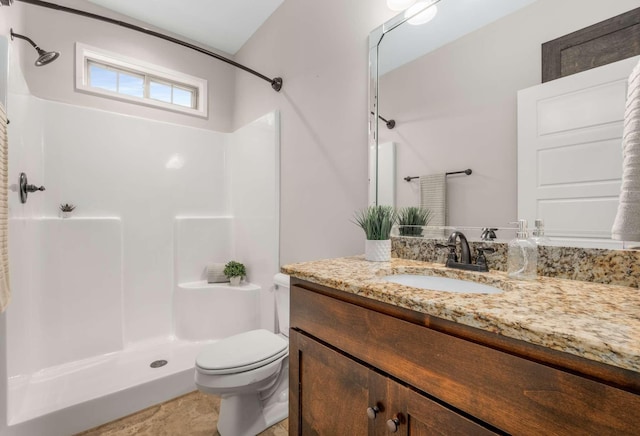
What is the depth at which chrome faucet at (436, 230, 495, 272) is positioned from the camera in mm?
1037

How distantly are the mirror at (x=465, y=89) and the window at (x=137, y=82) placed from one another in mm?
1936

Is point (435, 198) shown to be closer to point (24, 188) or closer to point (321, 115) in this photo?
point (321, 115)

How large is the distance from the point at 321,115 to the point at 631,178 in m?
1.42

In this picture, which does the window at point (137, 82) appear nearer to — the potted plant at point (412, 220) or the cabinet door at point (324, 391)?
the potted plant at point (412, 220)

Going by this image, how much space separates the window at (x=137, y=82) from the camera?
87.7 inches

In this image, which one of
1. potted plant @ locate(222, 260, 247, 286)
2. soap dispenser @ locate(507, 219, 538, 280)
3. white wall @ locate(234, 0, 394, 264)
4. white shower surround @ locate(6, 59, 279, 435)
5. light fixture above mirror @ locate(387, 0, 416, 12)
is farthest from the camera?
potted plant @ locate(222, 260, 247, 286)

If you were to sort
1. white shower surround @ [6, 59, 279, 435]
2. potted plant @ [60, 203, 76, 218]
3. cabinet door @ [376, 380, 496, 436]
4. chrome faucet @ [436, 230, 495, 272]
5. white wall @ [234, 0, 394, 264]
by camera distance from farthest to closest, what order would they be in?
potted plant @ [60, 203, 76, 218] → white shower surround @ [6, 59, 279, 435] → white wall @ [234, 0, 394, 264] → chrome faucet @ [436, 230, 495, 272] → cabinet door @ [376, 380, 496, 436]

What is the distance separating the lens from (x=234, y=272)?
2.45 metres

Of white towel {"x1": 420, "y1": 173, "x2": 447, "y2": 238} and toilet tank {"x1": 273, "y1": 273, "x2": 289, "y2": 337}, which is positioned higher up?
white towel {"x1": 420, "y1": 173, "x2": 447, "y2": 238}

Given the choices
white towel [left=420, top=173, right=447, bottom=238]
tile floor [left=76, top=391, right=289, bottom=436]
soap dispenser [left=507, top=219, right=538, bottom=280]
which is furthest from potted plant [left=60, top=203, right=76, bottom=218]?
soap dispenser [left=507, top=219, right=538, bottom=280]

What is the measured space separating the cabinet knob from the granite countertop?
270 mm

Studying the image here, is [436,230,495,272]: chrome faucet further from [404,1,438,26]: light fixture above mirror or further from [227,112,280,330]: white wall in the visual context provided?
[227,112,280,330]: white wall

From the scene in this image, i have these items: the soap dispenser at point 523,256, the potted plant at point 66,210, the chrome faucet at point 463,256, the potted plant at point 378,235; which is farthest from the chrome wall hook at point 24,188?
the soap dispenser at point 523,256

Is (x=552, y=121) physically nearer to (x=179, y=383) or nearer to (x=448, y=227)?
(x=448, y=227)
